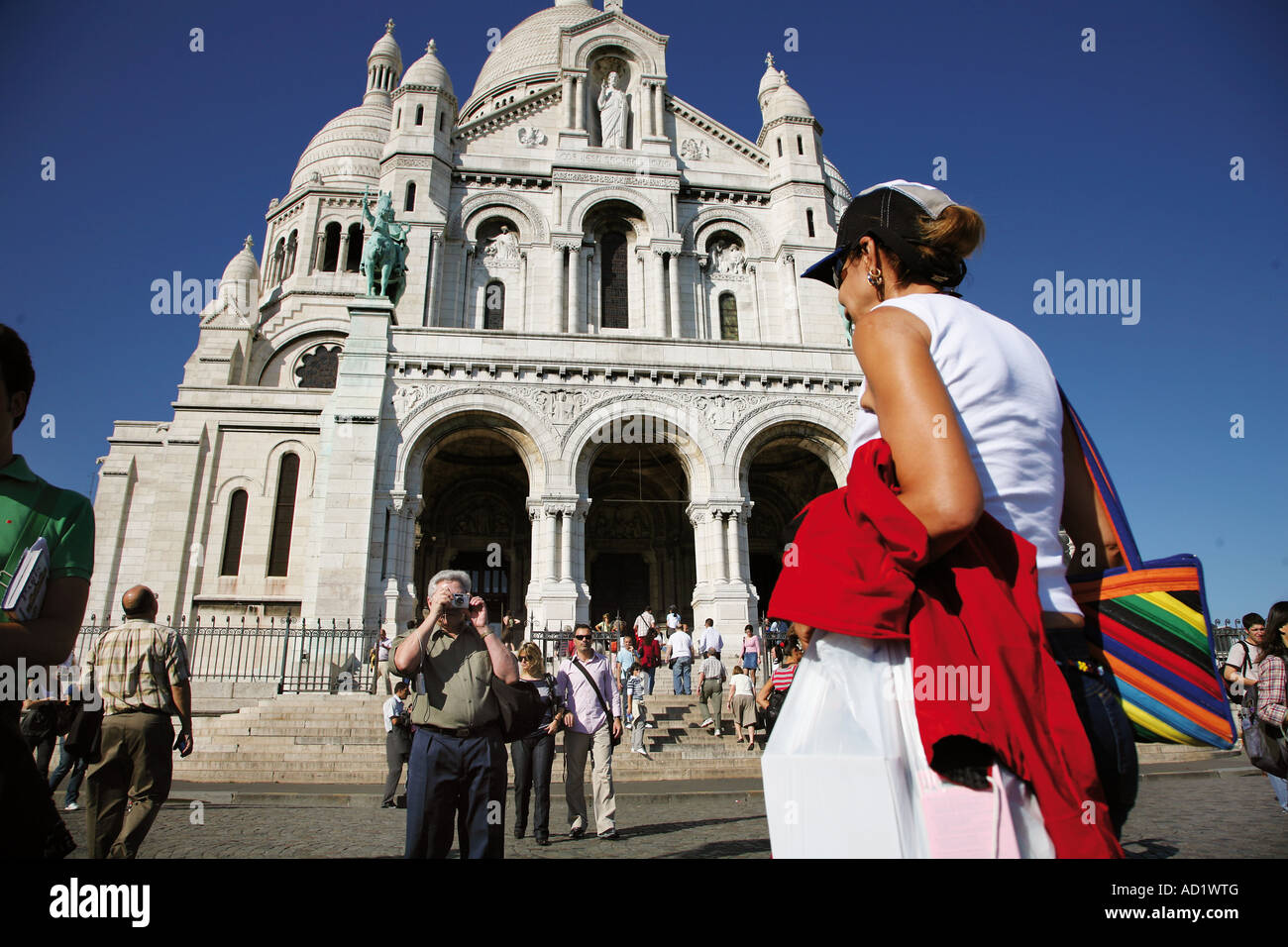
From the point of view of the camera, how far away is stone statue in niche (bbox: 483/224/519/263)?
83.7 ft

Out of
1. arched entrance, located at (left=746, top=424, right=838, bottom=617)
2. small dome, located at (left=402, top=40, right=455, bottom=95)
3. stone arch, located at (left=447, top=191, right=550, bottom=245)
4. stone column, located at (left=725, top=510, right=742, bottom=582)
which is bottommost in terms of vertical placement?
stone column, located at (left=725, top=510, right=742, bottom=582)

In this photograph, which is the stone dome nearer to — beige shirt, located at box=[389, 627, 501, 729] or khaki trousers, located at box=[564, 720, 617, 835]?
khaki trousers, located at box=[564, 720, 617, 835]

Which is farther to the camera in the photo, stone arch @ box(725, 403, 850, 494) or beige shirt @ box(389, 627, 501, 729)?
stone arch @ box(725, 403, 850, 494)

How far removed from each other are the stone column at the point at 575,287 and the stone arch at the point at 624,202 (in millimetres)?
890

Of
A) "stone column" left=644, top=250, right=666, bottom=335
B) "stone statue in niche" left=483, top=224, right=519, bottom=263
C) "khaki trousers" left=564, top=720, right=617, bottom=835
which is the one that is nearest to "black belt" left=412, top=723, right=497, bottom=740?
"khaki trousers" left=564, top=720, right=617, bottom=835

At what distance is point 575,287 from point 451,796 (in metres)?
21.6

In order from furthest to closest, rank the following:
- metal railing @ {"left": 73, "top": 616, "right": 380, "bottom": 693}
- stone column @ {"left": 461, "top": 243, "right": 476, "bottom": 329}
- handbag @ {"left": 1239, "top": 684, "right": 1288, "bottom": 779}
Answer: stone column @ {"left": 461, "top": 243, "right": 476, "bottom": 329} → metal railing @ {"left": 73, "top": 616, "right": 380, "bottom": 693} → handbag @ {"left": 1239, "top": 684, "right": 1288, "bottom": 779}

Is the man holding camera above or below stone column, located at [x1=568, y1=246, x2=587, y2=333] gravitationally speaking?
below

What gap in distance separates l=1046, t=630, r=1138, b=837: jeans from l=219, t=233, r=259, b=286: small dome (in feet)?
119

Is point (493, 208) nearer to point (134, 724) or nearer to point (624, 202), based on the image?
point (624, 202)

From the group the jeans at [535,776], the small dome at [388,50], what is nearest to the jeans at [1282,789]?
the jeans at [535,776]

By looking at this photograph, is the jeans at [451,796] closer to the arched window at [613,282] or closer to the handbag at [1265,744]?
the handbag at [1265,744]

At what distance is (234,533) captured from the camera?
2139 cm

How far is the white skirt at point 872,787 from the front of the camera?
1.24 m
